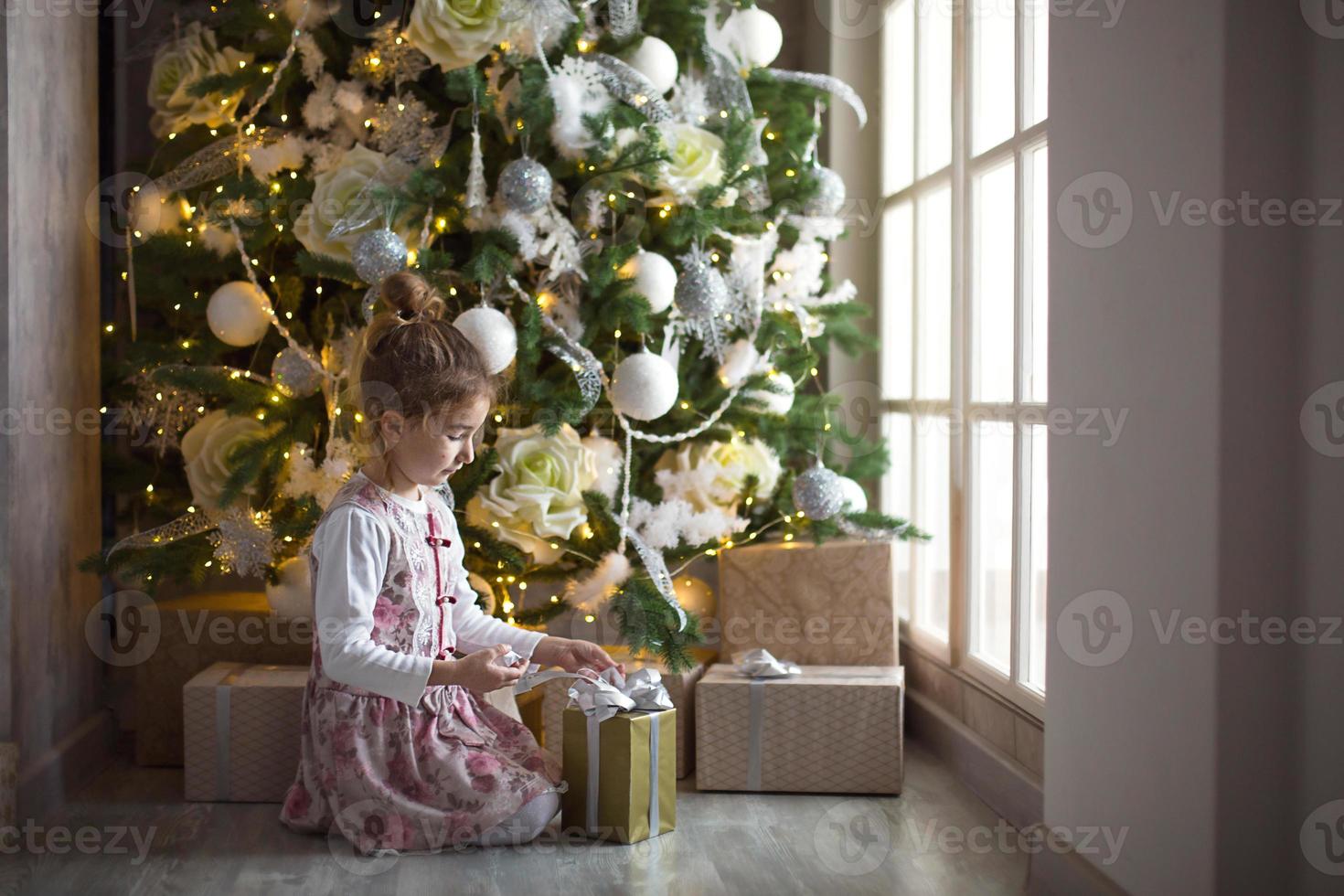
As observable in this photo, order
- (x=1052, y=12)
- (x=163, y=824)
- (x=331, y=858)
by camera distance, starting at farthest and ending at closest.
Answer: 1. (x=163, y=824)
2. (x=331, y=858)
3. (x=1052, y=12)

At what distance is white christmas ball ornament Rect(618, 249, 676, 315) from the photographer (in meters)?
2.74

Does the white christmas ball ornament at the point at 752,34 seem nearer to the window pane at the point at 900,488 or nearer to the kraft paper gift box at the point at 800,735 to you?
the window pane at the point at 900,488

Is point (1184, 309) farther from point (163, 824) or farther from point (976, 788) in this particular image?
point (163, 824)

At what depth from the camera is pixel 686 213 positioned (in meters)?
2.87

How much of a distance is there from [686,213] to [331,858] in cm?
153

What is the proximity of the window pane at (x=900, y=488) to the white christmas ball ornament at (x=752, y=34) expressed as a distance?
1008 mm

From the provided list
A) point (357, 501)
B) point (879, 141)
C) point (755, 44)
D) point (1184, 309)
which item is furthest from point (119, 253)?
point (1184, 309)

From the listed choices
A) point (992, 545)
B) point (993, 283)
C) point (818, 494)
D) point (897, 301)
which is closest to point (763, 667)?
point (818, 494)

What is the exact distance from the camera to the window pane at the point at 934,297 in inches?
124

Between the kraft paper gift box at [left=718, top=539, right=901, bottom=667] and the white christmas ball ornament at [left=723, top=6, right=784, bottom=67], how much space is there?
1.19 m

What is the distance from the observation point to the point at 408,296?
2393mm

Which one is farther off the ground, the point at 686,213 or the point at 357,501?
the point at 686,213

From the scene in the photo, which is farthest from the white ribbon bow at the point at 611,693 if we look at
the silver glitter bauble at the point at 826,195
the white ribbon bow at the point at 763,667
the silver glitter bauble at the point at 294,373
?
the silver glitter bauble at the point at 826,195

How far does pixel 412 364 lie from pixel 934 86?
1.63 metres
